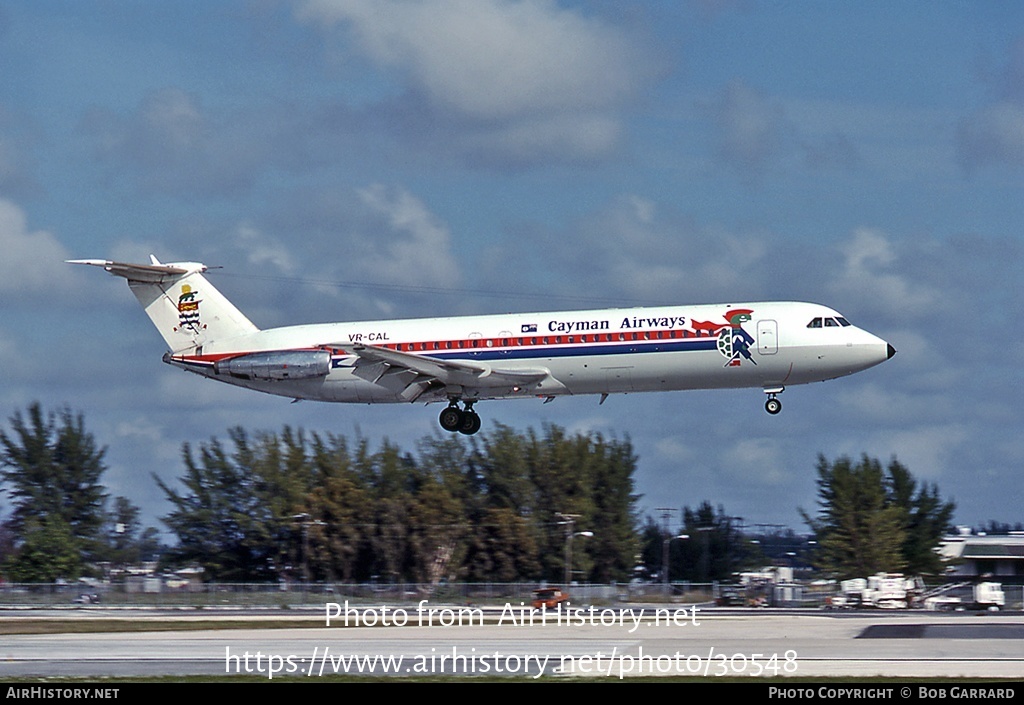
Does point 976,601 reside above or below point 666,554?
below

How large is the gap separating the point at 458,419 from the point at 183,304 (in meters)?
13.1

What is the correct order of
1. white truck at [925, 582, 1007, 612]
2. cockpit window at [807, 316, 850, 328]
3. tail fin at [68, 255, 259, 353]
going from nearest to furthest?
cockpit window at [807, 316, 850, 328]
tail fin at [68, 255, 259, 353]
white truck at [925, 582, 1007, 612]

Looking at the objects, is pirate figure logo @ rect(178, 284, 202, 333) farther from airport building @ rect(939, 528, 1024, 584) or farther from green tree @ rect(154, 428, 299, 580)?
airport building @ rect(939, 528, 1024, 584)

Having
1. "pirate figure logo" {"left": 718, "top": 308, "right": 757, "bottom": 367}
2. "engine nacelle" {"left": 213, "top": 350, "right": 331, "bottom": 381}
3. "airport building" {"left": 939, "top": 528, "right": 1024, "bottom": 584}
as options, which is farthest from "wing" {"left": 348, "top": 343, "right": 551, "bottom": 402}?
"airport building" {"left": 939, "top": 528, "right": 1024, "bottom": 584}

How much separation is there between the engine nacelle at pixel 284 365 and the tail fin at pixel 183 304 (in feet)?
6.71

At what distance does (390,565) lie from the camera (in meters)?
93.0

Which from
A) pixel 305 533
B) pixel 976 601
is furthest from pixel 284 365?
pixel 305 533

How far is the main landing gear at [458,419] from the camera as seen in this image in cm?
5428

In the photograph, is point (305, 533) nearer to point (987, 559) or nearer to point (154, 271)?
point (154, 271)

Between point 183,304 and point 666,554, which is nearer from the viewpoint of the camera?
point 183,304

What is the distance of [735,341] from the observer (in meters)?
48.8

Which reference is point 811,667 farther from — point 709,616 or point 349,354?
point 349,354

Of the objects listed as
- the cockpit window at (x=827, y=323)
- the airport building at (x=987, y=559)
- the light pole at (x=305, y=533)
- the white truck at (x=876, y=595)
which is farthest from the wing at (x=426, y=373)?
the airport building at (x=987, y=559)

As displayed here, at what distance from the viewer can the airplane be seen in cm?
4894
